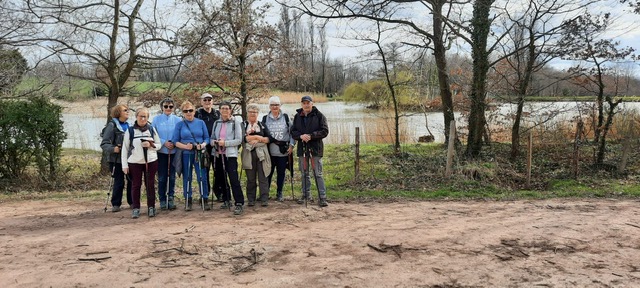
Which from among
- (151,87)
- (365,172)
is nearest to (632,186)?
(365,172)

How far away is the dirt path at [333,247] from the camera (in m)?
3.91

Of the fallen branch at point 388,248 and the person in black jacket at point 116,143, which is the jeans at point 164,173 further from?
the fallen branch at point 388,248

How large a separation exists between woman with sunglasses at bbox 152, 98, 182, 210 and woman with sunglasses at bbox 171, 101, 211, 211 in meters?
0.14

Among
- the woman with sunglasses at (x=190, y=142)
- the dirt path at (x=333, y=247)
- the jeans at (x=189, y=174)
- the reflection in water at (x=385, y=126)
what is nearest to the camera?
the dirt path at (x=333, y=247)

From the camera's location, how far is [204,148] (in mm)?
6320

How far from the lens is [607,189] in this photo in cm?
768

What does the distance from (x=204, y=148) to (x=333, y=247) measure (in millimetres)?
2682

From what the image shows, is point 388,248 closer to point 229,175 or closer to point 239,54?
point 229,175

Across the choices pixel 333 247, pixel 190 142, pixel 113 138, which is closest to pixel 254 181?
pixel 190 142

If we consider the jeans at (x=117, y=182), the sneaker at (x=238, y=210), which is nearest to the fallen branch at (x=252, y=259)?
the sneaker at (x=238, y=210)

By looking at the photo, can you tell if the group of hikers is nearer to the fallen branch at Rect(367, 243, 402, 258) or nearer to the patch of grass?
the patch of grass

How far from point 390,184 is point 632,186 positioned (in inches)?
173

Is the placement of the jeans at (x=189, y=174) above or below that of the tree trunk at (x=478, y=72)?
below

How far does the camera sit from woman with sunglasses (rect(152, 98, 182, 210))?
6.33 metres
